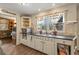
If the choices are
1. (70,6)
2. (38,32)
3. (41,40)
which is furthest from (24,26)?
(70,6)

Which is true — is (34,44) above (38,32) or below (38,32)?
below

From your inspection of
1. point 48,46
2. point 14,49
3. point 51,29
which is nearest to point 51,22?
point 51,29

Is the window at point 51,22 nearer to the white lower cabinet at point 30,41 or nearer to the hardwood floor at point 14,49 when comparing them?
the white lower cabinet at point 30,41

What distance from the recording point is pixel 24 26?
4.84 feet

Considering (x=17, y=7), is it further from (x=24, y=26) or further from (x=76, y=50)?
(x=76, y=50)

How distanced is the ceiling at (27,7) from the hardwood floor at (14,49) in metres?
0.48

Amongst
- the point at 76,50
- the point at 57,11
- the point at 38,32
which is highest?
the point at 57,11

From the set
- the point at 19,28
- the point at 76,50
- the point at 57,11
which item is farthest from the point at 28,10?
the point at 76,50

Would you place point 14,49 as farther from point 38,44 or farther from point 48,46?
point 48,46

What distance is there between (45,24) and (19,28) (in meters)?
0.41

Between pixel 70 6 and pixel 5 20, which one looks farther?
pixel 5 20

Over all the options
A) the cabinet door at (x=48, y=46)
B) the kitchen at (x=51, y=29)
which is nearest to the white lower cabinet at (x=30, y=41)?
the kitchen at (x=51, y=29)

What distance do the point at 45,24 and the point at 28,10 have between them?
1.10ft

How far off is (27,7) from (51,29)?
0.49 meters
